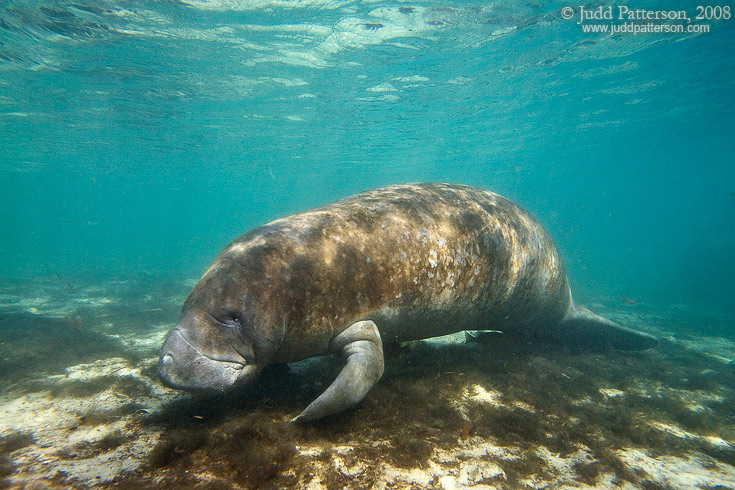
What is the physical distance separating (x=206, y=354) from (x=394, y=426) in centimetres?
171

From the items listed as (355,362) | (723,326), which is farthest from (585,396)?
(723,326)

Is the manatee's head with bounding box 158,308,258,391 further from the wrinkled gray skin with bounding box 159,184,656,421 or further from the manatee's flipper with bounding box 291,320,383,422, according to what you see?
the manatee's flipper with bounding box 291,320,383,422

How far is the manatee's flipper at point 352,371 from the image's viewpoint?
270cm

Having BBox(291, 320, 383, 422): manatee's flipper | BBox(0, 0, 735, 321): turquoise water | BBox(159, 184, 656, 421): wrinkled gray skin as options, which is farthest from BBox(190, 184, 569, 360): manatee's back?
BBox(0, 0, 735, 321): turquoise water

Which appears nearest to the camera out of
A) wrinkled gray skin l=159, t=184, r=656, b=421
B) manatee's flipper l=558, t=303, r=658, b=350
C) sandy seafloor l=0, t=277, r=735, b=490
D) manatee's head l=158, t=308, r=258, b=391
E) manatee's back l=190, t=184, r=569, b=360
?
sandy seafloor l=0, t=277, r=735, b=490

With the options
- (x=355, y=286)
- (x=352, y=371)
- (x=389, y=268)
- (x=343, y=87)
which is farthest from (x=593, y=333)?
(x=343, y=87)

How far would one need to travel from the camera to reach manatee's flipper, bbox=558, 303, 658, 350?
21.0 ft

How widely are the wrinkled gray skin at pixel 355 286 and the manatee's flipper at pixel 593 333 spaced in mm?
1692

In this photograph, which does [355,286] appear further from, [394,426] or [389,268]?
[394,426]

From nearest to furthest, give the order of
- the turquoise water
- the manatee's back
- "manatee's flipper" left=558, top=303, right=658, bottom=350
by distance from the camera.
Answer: the manatee's back < "manatee's flipper" left=558, top=303, right=658, bottom=350 < the turquoise water

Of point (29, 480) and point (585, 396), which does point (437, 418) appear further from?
point (29, 480)

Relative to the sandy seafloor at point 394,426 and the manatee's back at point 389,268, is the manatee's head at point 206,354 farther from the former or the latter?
the sandy seafloor at point 394,426

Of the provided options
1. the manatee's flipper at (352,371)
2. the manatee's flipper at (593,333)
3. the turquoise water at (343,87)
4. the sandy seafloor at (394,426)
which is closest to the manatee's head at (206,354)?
the sandy seafloor at (394,426)

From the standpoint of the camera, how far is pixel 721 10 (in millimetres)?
14586
